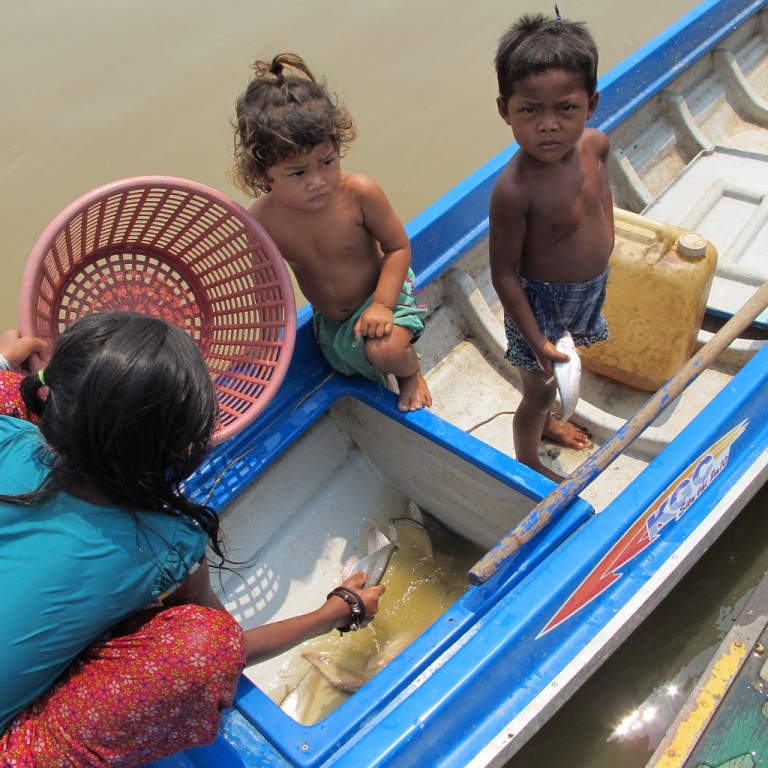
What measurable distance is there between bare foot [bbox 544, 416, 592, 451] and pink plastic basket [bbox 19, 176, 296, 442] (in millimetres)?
1064

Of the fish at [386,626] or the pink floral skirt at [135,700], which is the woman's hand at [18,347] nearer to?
the pink floral skirt at [135,700]

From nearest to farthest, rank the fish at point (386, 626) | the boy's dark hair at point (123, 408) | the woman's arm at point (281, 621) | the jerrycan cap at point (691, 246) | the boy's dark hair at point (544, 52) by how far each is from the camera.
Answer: the boy's dark hair at point (123, 408) < the woman's arm at point (281, 621) < the boy's dark hair at point (544, 52) < the fish at point (386, 626) < the jerrycan cap at point (691, 246)

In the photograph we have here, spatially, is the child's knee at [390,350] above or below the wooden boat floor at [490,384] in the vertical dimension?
above

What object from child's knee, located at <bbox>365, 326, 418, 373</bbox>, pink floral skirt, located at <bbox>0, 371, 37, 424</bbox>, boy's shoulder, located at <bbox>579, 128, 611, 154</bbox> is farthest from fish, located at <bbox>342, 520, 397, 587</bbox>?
boy's shoulder, located at <bbox>579, 128, 611, 154</bbox>

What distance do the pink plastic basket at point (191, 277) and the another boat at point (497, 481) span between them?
174 millimetres

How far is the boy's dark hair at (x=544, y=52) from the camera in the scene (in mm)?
1864

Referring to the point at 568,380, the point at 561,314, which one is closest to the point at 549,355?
the point at 568,380

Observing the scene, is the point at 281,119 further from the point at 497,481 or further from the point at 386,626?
the point at 386,626

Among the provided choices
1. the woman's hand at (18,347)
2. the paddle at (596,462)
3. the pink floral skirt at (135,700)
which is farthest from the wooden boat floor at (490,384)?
the pink floral skirt at (135,700)

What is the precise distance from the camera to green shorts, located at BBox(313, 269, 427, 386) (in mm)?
2275

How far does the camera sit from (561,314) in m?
2.27

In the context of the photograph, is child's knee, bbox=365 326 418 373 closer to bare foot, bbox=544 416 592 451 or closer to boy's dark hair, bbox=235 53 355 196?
boy's dark hair, bbox=235 53 355 196

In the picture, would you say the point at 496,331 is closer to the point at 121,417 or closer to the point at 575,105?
the point at 575,105

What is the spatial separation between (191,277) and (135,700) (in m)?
1.32
